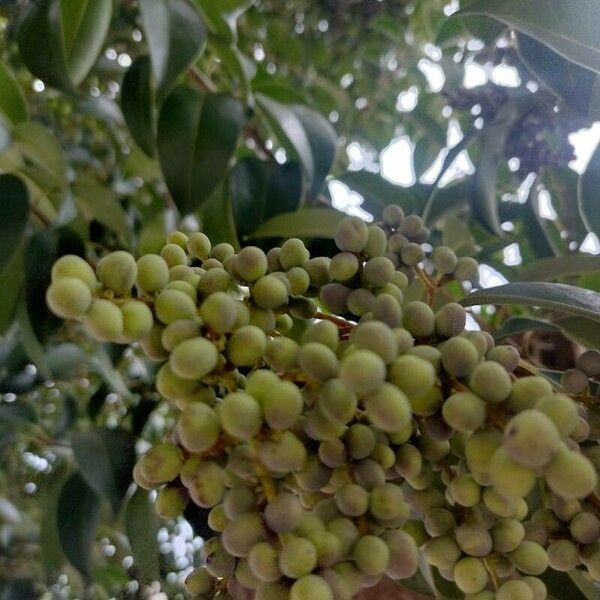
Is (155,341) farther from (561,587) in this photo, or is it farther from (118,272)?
(561,587)

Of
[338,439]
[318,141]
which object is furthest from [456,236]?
[338,439]

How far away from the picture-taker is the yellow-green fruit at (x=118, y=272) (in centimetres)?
26

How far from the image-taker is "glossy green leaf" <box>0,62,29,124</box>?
0.68m

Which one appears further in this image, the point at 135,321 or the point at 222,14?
the point at 222,14

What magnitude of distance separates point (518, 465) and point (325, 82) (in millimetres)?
1091

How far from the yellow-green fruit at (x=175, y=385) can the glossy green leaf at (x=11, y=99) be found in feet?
1.79

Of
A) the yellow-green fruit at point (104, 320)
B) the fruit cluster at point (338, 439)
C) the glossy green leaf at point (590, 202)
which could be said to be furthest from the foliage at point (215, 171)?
the yellow-green fruit at point (104, 320)

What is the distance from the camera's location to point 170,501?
A: 0.28 metres

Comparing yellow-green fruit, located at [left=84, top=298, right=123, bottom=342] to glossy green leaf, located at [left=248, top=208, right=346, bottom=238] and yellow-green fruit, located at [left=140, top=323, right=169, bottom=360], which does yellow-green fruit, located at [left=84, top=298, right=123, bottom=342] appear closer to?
yellow-green fruit, located at [left=140, top=323, right=169, bottom=360]

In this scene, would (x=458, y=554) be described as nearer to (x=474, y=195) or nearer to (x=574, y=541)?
(x=574, y=541)

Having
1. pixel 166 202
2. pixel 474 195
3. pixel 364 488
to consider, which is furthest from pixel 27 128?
pixel 364 488

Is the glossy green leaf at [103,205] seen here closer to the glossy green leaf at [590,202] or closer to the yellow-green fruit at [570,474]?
the glossy green leaf at [590,202]

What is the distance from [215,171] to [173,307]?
395 mm

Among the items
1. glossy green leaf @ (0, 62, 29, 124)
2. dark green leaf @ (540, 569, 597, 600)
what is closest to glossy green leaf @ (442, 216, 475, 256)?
dark green leaf @ (540, 569, 597, 600)
